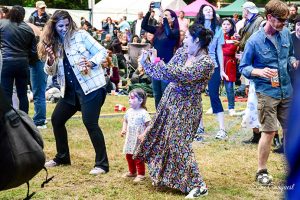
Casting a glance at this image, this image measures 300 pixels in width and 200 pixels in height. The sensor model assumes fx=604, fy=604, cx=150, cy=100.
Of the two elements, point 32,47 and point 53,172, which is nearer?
point 53,172

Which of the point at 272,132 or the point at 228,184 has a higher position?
the point at 272,132

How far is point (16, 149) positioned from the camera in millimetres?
3961

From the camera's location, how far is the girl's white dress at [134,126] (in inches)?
257

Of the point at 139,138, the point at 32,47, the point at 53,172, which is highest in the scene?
the point at 32,47

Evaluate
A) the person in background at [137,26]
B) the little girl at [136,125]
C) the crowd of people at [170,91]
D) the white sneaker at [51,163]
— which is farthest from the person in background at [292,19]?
the person in background at [137,26]

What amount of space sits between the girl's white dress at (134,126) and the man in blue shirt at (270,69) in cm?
117

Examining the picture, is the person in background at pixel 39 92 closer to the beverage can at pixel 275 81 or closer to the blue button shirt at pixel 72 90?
the blue button shirt at pixel 72 90

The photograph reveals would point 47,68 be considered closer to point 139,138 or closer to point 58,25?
point 58,25

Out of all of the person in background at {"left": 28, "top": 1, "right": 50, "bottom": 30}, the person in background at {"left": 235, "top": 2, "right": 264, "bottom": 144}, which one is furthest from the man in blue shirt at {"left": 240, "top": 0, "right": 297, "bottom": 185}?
the person in background at {"left": 28, "top": 1, "right": 50, "bottom": 30}

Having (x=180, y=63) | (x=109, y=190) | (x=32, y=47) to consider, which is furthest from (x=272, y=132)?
(x=32, y=47)

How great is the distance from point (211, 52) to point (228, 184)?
301 centimetres

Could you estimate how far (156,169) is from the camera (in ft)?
20.1

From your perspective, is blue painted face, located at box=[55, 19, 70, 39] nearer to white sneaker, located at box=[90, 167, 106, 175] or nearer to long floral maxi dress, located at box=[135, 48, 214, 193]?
long floral maxi dress, located at box=[135, 48, 214, 193]

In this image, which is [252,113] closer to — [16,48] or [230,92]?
[230,92]
